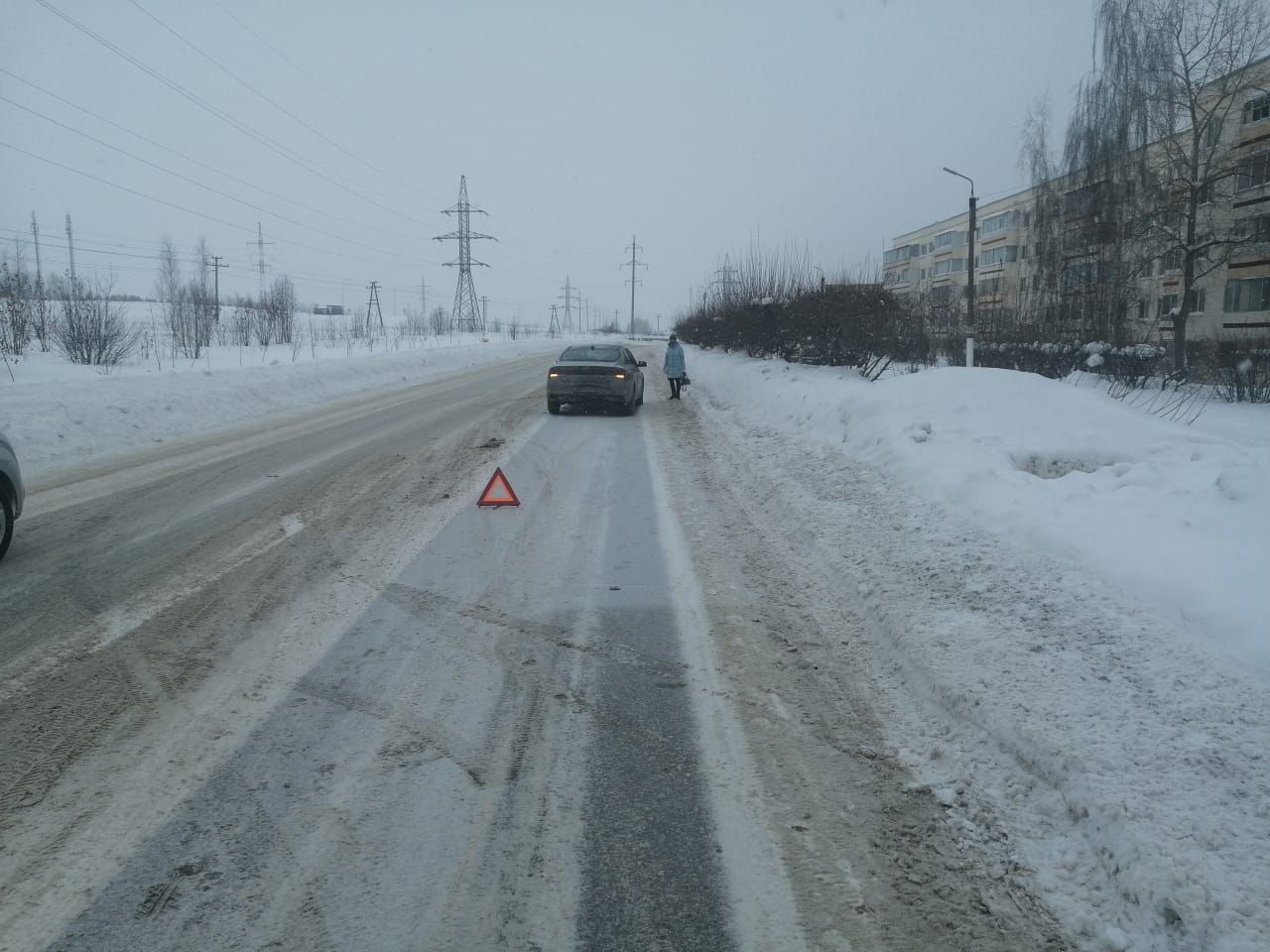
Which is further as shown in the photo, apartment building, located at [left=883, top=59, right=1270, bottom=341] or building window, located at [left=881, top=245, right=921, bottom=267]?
building window, located at [left=881, top=245, right=921, bottom=267]

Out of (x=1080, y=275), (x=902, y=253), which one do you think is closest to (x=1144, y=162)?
(x=1080, y=275)

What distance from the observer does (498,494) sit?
8789mm

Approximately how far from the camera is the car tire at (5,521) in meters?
6.35

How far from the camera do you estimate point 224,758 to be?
346 cm

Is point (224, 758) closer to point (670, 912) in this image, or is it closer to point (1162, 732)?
point (670, 912)

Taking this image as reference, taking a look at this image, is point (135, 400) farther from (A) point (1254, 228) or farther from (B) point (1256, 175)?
(B) point (1256, 175)

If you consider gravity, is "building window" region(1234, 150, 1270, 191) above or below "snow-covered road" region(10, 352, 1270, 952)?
above

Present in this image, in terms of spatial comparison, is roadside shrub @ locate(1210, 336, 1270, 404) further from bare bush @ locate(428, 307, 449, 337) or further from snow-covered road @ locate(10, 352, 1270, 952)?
bare bush @ locate(428, 307, 449, 337)

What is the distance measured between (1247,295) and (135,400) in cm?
4629

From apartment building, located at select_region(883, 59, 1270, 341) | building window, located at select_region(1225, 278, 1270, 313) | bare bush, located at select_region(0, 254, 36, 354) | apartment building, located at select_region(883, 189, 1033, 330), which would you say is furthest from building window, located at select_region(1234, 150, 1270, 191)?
bare bush, located at select_region(0, 254, 36, 354)

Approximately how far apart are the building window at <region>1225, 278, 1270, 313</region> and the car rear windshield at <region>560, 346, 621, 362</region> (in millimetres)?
36113

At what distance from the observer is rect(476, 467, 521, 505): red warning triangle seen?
8539 millimetres

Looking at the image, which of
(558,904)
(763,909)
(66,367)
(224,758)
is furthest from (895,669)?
(66,367)

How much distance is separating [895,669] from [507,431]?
10.7 meters
